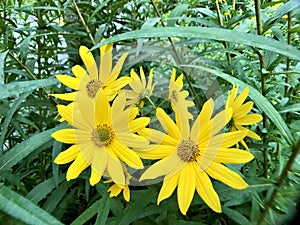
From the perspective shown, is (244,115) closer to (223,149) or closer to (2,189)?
(223,149)

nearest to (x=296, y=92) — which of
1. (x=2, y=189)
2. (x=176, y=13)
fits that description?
(x=176, y=13)

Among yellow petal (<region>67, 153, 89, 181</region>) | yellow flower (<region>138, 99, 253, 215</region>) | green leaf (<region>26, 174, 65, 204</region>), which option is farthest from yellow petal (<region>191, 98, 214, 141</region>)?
green leaf (<region>26, 174, 65, 204</region>)

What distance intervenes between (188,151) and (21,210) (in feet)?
0.60

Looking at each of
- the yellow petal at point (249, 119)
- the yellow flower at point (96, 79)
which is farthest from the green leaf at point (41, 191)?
the yellow petal at point (249, 119)

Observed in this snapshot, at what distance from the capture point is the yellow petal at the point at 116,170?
0.41 m

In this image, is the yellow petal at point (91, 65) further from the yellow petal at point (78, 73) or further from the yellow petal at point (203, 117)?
the yellow petal at point (203, 117)

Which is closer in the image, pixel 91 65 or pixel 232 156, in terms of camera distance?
pixel 232 156

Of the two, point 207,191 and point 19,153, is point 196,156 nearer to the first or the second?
point 207,191

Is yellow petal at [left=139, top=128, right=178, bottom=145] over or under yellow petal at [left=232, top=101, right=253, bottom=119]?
over

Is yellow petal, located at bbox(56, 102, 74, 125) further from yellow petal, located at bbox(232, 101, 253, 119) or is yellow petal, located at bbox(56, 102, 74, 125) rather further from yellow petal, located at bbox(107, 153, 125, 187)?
yellow petal, located at bbox(232, 101, 253, 119)

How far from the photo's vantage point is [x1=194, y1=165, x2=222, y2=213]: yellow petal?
383 millimetres

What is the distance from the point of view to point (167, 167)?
402 millimetres

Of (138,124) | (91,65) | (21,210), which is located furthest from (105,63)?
(21,210)

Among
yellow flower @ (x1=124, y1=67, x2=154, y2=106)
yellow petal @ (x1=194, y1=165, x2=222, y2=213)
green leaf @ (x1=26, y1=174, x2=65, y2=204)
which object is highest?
yellow flower @ (x1=124, y1=67, x2=154, y2=106)
